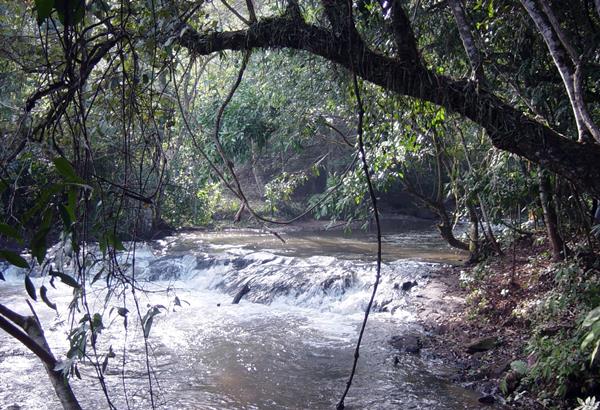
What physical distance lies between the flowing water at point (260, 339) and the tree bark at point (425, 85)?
1681 mm

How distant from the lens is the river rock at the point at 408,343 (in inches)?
281

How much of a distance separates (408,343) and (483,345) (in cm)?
103

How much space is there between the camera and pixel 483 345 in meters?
6.57

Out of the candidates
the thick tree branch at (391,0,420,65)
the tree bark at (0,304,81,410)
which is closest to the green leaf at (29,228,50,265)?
the tree bark at (0,304,81,410)

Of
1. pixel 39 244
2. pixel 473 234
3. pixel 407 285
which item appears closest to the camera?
pixel 39 244

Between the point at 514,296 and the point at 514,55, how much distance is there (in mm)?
2936

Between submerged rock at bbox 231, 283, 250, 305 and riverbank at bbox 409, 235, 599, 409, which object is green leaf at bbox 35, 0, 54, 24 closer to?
riverbank at bbox 409, 235, 599, 409

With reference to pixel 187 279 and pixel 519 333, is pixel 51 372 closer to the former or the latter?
pixel 519 333

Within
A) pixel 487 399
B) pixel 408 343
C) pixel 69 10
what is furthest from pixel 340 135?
pixel 69 10

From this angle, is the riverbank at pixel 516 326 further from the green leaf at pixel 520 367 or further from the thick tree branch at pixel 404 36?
the thick tree branch at pixel 404 36

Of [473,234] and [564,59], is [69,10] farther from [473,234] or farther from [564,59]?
[473,234]

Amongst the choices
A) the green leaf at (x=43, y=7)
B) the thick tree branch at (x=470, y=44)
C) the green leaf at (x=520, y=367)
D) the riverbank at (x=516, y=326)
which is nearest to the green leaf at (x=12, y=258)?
the green leaf at (x=43, y=7)

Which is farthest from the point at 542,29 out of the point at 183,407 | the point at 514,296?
the point at 183,407

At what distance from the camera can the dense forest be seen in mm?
2219
